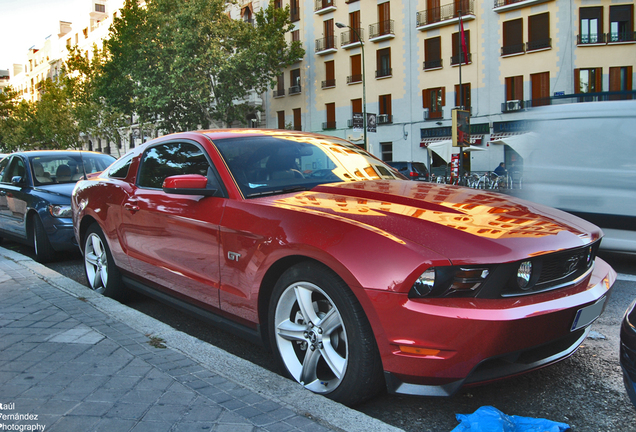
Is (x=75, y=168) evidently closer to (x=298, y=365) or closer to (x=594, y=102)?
(x=298, y=365)

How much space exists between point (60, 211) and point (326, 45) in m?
34.2

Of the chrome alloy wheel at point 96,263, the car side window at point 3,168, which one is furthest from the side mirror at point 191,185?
the car side window at point 3,168

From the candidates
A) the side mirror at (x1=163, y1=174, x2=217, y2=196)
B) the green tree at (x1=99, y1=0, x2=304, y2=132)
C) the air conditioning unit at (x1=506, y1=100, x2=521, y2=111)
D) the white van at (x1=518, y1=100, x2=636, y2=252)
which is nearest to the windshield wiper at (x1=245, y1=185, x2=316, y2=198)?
the side mirror at (x1=163, y1=174, x2=217, y2=196)

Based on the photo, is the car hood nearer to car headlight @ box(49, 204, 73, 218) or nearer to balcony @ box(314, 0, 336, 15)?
car headlight @ box(49, 204, 73, 218)

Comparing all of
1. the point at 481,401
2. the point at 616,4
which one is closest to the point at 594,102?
the point at 481,401

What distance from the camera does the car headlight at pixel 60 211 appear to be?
684 cm

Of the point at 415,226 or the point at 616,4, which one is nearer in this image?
the point at 415,226

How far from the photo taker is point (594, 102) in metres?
6.59

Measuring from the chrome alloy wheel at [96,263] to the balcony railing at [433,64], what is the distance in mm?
30740

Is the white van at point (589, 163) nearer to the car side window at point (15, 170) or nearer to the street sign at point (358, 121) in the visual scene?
the car side window at point (15, 170)

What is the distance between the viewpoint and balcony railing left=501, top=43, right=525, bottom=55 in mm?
29688

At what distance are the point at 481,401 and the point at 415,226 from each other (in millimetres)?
986

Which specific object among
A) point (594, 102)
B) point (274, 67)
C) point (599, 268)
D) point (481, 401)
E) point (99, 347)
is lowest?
point (481, 401)

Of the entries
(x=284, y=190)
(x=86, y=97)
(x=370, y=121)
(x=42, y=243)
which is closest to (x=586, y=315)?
(x=284, y=190)
